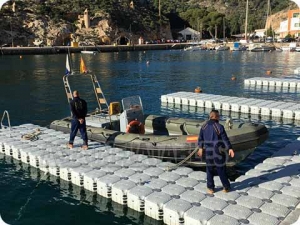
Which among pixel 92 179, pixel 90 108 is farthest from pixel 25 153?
pixel 90 108

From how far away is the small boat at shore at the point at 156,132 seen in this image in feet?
37.6

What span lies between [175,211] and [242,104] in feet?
45.8

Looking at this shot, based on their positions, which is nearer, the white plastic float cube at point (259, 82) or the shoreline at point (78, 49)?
the white plastic float cube at point (259, 82)

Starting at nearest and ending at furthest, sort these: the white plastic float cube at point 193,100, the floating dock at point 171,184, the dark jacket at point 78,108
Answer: the floating dock at point 171,184 < the dark jacket at point 78,108 < the white plastic float cube at point 193,100

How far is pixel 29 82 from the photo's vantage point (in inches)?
1404

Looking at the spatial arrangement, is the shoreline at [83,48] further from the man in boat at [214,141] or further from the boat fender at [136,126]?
the man in boat at [214,141]

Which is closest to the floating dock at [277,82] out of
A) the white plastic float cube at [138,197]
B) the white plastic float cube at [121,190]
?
the white plastic float cube at [121,190]

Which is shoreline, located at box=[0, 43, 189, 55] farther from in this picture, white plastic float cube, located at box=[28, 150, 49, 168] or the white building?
white plastic float cube, located at box=[28, 150, 49, 168]

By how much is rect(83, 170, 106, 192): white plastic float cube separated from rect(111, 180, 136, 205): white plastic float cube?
0.82 metres

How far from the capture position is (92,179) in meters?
10.3

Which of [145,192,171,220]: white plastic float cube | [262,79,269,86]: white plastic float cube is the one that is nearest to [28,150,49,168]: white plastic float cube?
[145,192,171,220]: white plastic float cube

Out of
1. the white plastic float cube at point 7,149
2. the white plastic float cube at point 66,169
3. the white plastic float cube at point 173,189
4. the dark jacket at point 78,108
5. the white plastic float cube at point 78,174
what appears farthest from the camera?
the white plastic float cube at point 7,149

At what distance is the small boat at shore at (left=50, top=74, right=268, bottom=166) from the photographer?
11452 mm

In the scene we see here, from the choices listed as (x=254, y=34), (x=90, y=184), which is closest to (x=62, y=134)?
(x=90, y=184)
